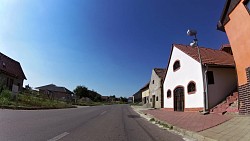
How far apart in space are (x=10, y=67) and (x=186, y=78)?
109 feet

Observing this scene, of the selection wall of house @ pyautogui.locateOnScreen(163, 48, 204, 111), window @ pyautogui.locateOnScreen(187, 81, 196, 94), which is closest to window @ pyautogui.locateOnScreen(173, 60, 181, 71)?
wall of house @ pyautogui.locateOnScreen(163, 48, 204, 111)

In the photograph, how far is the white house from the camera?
17.5 metres

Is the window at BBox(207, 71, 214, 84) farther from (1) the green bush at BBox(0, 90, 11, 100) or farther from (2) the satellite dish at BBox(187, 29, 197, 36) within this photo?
(1) the green bush at BBox(0, 90, 11, 100)

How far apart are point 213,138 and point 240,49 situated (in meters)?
8.23

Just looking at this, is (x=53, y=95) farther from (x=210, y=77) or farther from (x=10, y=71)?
(x=210, y=77)

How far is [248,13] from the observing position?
1250cm

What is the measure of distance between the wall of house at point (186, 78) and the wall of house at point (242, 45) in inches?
182

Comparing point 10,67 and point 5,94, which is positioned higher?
point 10,67

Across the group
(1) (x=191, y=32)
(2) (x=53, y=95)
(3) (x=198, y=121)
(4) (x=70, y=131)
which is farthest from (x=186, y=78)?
(2) (x=53, y=95)

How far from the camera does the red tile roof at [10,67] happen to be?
36.7 metres

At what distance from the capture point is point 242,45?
12.9 meters

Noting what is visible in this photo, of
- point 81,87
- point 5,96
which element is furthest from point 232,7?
point 81,87

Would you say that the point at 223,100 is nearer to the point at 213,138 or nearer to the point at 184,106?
the point at 184,106

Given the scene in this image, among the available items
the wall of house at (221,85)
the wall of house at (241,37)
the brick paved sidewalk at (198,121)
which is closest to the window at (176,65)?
the wall of house at (221,85)
